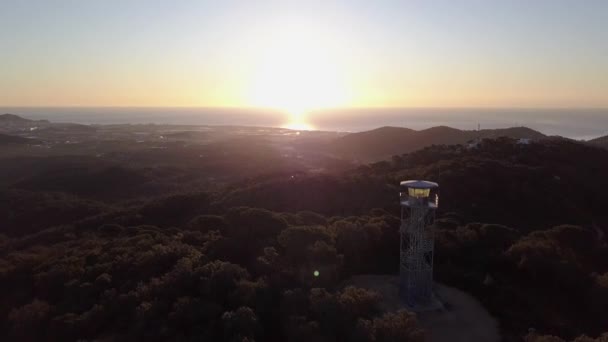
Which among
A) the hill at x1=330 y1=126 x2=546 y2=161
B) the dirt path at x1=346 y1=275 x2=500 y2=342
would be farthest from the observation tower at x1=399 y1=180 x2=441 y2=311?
the hill at x1=330 y1=126 x2=546 y2=161

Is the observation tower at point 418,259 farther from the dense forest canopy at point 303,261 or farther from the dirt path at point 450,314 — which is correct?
the dense forest canopy at point 303,261

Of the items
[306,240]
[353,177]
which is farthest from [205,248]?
[353,177]

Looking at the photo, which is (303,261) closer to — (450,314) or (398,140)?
(450,314)

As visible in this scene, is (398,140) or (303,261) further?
(398,140)

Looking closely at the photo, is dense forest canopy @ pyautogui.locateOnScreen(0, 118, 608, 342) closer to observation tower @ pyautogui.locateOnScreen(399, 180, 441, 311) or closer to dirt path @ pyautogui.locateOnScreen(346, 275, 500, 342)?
dirt path @ pyautogui.locateOnScreen(346, 275, 500, 342)

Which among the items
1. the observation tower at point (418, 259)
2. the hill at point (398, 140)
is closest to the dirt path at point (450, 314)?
the observation tower at point (418, 259)

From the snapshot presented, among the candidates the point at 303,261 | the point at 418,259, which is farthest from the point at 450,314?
the point at 303,261

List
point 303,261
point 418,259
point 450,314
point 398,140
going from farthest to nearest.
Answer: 1. point 398,140
2. point 303,261
3. point 418,259
4. point 450,314
